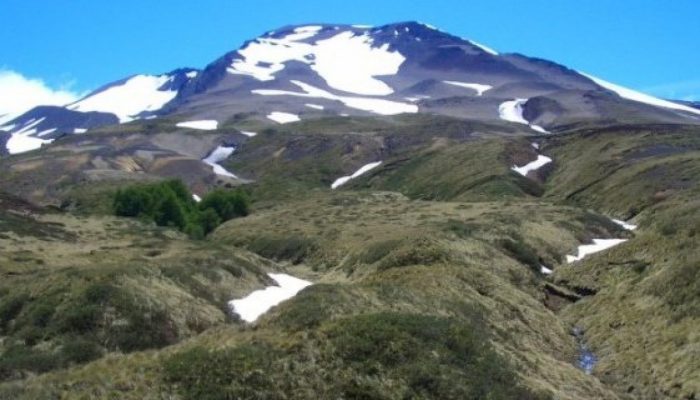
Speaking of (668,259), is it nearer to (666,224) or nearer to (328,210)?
(666,224)

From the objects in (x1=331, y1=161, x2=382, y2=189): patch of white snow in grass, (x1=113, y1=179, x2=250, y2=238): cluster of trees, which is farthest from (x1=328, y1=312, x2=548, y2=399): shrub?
(x1=331, y1=161, x2=382, y2=189): patch of white snow in grass

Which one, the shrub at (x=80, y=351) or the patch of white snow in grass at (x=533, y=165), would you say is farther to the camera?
the patch of white snow in grass at (x=533, y=165)

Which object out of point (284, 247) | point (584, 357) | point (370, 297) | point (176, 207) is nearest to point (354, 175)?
point (176, 207)

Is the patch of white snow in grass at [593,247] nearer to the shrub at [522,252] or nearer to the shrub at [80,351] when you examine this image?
the shrub at [522,252]

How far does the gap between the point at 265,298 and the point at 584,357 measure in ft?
71.1

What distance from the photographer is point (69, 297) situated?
3884cm

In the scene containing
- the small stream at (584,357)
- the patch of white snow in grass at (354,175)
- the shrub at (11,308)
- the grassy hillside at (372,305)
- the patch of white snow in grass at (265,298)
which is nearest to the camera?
the grassy hillside at (372,305)

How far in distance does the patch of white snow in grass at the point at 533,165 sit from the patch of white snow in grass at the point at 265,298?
77.2 metres

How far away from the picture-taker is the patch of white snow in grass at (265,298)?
1778 inches

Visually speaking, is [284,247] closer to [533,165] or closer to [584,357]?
[584,357]

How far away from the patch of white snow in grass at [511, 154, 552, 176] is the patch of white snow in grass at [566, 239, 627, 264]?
5902 cm

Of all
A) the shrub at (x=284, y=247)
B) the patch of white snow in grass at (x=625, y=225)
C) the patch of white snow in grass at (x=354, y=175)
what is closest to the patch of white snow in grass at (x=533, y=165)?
the patch of white snow in grass at (x=354, y=175)

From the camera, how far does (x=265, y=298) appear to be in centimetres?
4972

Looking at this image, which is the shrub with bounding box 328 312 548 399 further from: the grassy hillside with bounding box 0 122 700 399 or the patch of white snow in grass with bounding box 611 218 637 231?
the patch of white snow in grass with bounding box 611 218 637 231
